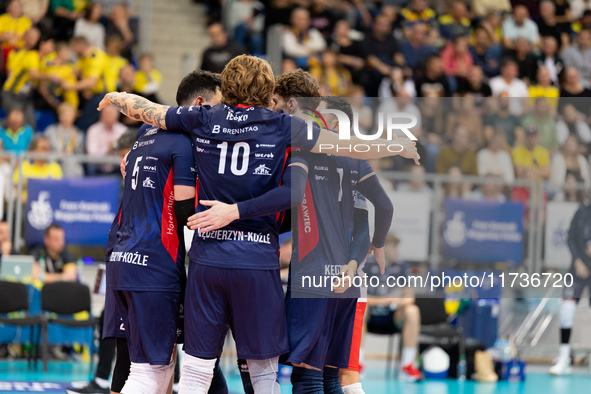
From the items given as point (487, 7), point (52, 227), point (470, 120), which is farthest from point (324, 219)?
point (487, 7)

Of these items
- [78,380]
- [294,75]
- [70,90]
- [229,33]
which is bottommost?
[78,380]

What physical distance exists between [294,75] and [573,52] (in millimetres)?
12518

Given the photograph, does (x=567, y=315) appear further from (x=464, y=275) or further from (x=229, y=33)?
(x=229, y=33)

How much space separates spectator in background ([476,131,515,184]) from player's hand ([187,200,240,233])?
241 centimetres

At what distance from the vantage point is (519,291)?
5.25m

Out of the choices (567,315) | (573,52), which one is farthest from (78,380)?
(573,52)

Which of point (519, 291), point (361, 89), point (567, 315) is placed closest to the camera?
point (519, 291)

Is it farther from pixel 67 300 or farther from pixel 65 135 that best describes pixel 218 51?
pixel 67 300

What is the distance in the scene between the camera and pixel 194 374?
4129mm

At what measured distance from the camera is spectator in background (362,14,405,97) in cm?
1382

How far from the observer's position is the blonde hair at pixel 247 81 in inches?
162

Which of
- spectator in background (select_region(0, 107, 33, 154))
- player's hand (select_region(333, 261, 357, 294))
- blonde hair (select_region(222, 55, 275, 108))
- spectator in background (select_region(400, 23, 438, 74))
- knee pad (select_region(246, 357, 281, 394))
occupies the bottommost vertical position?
knee pad (select_region(246, 357, 281, 394))

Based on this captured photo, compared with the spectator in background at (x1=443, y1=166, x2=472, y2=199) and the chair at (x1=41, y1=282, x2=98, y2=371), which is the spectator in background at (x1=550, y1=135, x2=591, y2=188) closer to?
the spectator in background at (x1=443, y1=166, x2=472, y2=199)

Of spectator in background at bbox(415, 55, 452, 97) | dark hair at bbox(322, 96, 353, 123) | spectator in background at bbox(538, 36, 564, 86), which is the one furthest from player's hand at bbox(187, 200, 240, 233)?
spectator in background at bbox(538, 36, 564, 86)
